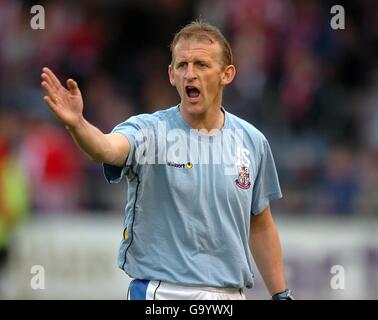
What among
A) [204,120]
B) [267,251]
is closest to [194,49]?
[204,120]

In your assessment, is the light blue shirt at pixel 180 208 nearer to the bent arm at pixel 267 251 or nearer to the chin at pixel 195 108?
the chin at pixel 195 108

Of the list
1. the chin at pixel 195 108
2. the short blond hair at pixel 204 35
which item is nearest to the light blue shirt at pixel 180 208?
the chin at pixel 195 108

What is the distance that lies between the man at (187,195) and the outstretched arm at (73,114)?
0.68ft

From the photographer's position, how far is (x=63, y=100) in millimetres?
5254

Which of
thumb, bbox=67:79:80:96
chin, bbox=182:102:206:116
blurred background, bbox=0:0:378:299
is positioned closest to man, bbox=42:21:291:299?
chin, bbox=182:102:206:116

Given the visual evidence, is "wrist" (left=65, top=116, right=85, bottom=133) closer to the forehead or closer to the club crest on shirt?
the forehead

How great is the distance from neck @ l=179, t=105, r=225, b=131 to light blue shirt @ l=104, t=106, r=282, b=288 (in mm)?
61

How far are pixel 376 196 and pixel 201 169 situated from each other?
278 inches

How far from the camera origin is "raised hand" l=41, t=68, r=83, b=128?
17.0 ft

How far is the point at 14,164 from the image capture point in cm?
1227

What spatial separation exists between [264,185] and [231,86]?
7.57 meters

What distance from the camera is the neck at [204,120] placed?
19.6 ft
